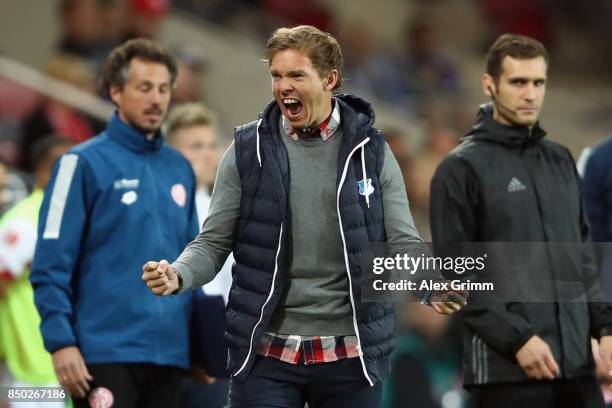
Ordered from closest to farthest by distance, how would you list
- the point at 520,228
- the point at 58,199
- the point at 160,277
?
the point at 160,277 < the point at 520,228 < the point at 58,199

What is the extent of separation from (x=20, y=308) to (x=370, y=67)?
22.3 feet

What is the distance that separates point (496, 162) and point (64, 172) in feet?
5.61

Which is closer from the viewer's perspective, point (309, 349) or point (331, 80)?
point (309, 349)

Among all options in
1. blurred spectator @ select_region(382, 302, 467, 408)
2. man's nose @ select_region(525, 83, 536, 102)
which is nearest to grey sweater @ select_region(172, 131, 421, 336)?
man's nose @ select_region(525, 83, 536, 102)

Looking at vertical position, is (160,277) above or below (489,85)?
below

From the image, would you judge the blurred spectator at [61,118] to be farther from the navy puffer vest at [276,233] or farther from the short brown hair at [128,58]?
the navy puffer vest at [276,233]

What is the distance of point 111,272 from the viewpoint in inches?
206

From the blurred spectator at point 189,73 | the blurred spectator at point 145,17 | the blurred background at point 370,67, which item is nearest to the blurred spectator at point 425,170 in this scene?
the blurred background at point 370,67

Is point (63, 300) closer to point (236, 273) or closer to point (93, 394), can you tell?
point (93, 394)

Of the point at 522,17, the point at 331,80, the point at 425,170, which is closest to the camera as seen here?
the point at 331,80

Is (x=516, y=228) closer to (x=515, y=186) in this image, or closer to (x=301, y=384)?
(x=515, y=186)

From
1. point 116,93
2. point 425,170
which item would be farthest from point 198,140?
point 425,170

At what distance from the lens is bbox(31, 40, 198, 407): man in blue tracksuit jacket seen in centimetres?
514

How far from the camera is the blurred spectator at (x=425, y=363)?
7.66 metres
